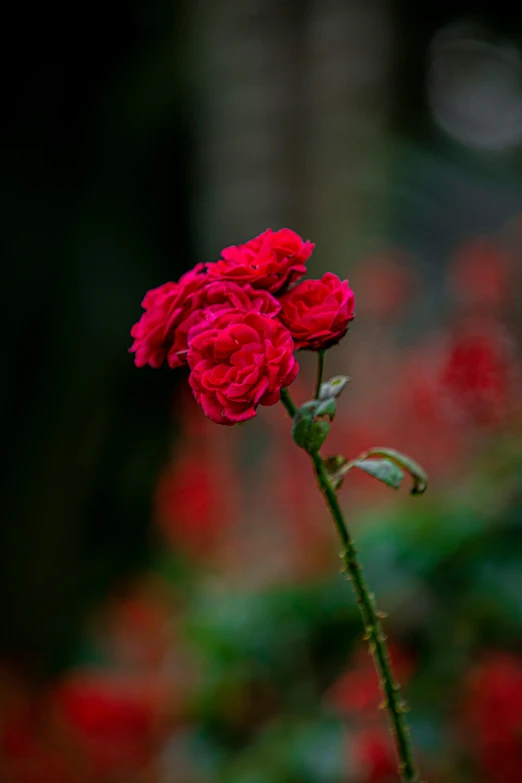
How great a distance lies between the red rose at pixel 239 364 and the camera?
1.81ft

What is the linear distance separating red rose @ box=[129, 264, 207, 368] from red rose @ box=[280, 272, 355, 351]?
0.27 feet

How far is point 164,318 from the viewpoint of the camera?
0.63 metres

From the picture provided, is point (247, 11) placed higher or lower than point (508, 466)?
higher

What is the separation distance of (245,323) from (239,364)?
0.03 meters

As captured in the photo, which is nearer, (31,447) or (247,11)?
(247,11)

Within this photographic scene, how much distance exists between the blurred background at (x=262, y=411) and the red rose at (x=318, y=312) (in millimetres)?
943

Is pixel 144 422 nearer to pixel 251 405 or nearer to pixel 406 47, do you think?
pixel 406 47

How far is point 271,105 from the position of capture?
2.83 metres

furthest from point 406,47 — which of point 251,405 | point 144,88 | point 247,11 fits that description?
point 251,405

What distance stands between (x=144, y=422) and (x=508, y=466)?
2.23 meters

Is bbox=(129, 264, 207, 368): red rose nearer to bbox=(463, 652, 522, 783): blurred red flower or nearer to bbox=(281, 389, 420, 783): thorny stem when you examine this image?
bbox=(281, 389, 420, 783): thorny stem

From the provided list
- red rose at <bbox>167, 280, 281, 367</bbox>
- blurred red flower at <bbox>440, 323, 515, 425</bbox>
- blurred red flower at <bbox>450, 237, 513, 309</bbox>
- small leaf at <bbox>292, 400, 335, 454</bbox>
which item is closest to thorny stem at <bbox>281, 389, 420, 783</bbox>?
small leaf at <bbox>292, 400, 335, 454</bbox>

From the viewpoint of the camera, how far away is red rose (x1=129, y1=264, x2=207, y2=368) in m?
0.62

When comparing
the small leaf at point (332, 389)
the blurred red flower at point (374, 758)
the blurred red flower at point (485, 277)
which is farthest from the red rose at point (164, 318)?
the blurred red flower at point (485, 277)
